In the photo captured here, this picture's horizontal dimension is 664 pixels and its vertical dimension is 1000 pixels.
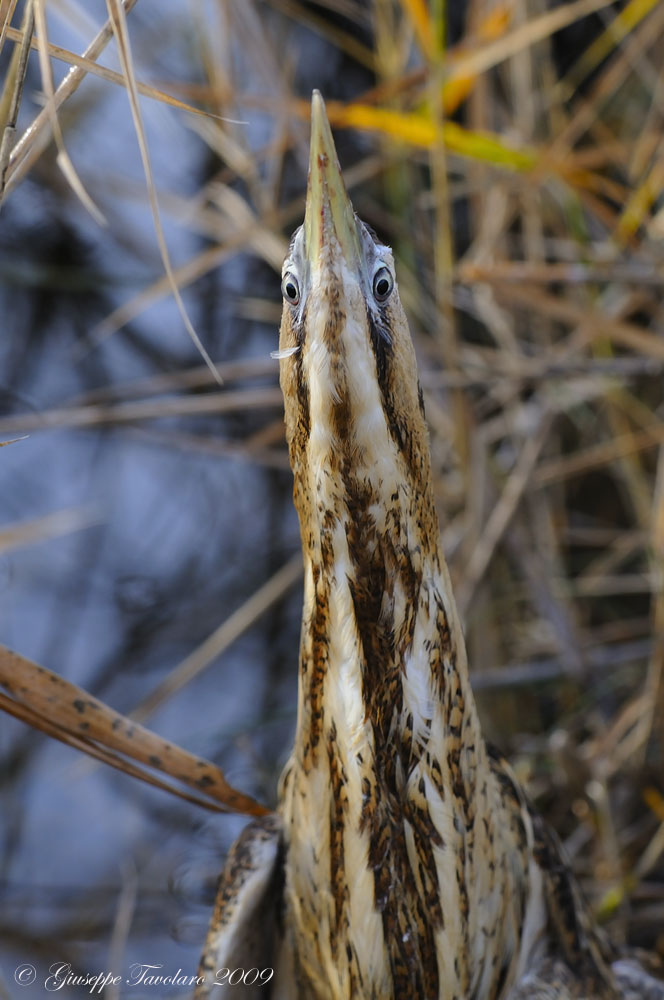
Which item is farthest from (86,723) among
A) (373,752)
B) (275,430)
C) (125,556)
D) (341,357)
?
(125,556)

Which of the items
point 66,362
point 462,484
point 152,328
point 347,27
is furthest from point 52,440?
point 347,27

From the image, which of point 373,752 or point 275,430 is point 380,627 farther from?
point 275,430

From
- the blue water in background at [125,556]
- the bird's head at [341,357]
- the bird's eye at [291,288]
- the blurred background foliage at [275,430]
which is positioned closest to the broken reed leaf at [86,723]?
the blurred background foliage at [275,430]

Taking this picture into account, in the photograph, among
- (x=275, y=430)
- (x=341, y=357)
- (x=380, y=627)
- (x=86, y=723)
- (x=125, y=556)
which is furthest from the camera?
(x=125, y=556)

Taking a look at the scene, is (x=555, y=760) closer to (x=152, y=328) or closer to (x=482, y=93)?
(x=482, y=93)

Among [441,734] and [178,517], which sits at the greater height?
[178,517]

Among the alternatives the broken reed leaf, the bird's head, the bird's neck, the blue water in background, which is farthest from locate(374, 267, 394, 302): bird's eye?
the blue water in background
